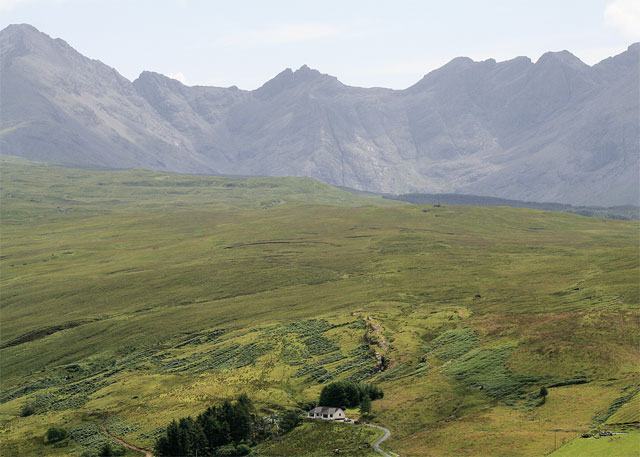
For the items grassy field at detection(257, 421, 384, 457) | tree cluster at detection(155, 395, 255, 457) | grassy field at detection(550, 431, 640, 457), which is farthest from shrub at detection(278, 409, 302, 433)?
grassy field at detection(550, 431, 640, 457)

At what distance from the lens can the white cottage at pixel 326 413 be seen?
112 m

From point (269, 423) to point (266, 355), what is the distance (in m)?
55.5

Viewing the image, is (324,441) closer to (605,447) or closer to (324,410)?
(324,410)

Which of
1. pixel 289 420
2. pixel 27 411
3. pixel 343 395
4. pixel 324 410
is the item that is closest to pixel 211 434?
pixel 289 420

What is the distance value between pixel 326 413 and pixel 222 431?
18.1m

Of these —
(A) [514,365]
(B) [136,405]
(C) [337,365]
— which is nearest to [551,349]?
(A) [514,365]

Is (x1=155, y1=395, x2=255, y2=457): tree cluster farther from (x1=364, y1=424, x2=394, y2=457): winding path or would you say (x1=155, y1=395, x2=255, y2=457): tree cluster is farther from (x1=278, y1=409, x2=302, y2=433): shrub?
(x1=364, y1=424, x2=394, y2=457): winding path

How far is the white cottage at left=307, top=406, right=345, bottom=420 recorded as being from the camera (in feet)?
366

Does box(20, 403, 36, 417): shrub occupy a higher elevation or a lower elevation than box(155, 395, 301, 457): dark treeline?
lower

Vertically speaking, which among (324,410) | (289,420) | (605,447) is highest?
(605,447)

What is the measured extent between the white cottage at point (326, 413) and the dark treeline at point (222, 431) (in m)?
2.74

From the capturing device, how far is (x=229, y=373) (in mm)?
155375

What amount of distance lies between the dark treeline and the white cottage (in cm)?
274

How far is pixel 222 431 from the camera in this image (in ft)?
354
